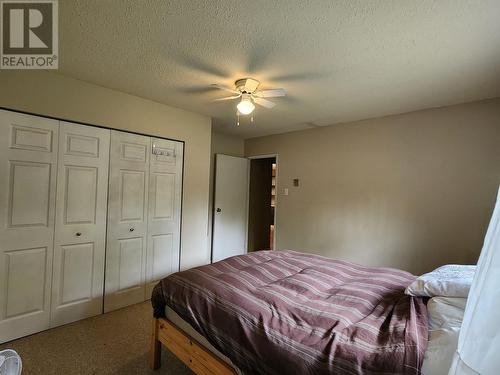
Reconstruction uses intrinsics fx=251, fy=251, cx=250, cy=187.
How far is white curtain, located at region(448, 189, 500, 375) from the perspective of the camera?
0.54 m

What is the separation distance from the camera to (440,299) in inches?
48.4

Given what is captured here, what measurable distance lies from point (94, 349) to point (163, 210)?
1486 millimetres

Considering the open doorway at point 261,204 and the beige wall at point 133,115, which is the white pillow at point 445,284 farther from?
the open doorway at point 261,204

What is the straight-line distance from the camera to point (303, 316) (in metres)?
1.31

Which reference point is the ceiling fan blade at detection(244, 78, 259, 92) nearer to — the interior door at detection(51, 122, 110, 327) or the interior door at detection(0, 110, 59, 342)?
the interior door at detection(51, 122, 110, 327)

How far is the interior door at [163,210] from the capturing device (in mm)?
2988

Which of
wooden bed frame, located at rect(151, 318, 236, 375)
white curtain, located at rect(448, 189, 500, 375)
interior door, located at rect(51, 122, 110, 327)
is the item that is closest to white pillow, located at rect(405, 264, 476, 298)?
white curtain, located at rect(448, 189, 500, 375)

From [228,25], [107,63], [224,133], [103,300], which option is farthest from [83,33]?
[224,133]

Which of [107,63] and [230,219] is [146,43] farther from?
[230,219]

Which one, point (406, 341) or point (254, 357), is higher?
point (406, 341)

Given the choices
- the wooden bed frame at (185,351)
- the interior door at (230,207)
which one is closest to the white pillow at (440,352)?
the wooden bed frame at (185,351)

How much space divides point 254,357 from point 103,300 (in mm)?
2142

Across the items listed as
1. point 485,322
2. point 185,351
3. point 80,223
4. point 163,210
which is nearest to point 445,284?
point 485,322

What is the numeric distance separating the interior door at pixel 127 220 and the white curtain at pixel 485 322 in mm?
2860
